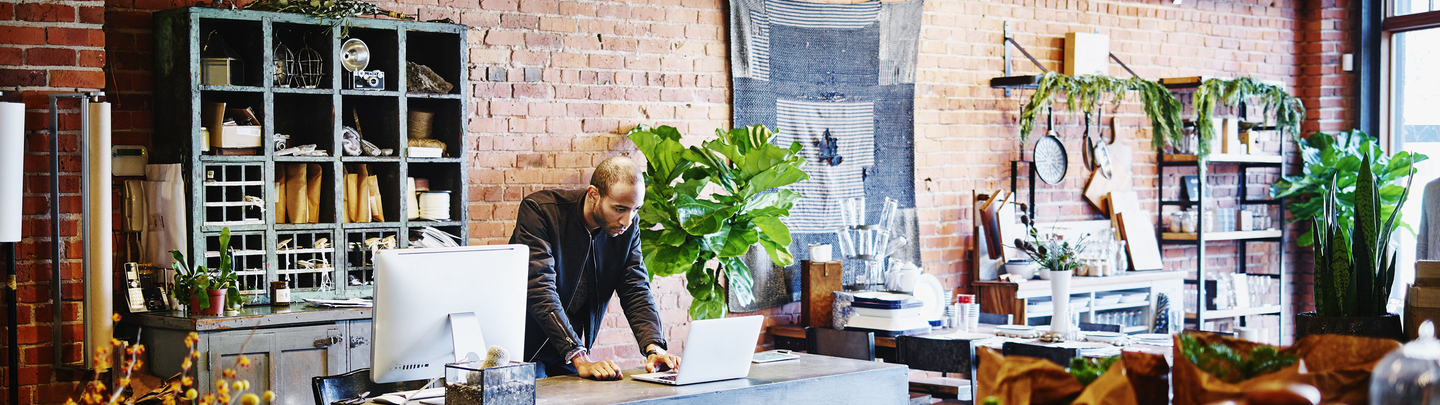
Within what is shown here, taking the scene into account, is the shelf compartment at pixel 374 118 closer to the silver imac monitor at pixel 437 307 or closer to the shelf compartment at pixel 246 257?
the shelf compartment at pixel 246 257

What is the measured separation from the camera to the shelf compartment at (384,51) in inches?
191

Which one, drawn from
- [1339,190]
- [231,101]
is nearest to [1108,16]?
[1339,190]

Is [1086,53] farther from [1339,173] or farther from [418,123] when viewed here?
[418,123]

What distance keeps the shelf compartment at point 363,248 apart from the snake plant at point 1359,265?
3489 mm

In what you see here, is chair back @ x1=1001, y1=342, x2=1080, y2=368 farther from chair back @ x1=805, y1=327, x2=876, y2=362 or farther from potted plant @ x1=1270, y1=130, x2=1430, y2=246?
potted plant @ x1=1270, y1=130, x2=1430, y2=246

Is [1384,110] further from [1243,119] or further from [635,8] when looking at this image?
[635,8]

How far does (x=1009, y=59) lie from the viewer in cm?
708

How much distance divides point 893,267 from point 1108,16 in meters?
2.67

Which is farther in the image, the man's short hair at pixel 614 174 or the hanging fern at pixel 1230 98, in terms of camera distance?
the hanging fern at pixel 1230 98

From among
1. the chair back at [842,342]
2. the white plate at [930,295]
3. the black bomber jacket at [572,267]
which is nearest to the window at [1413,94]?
the white plate at [930,295]

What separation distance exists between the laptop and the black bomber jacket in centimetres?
54

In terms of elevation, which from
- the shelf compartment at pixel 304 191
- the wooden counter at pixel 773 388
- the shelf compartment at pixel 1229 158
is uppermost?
the shelf compartment at pixel 1229 158

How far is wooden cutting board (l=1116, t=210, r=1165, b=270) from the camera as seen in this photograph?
291 inches

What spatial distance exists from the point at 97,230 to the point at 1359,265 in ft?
12.4
